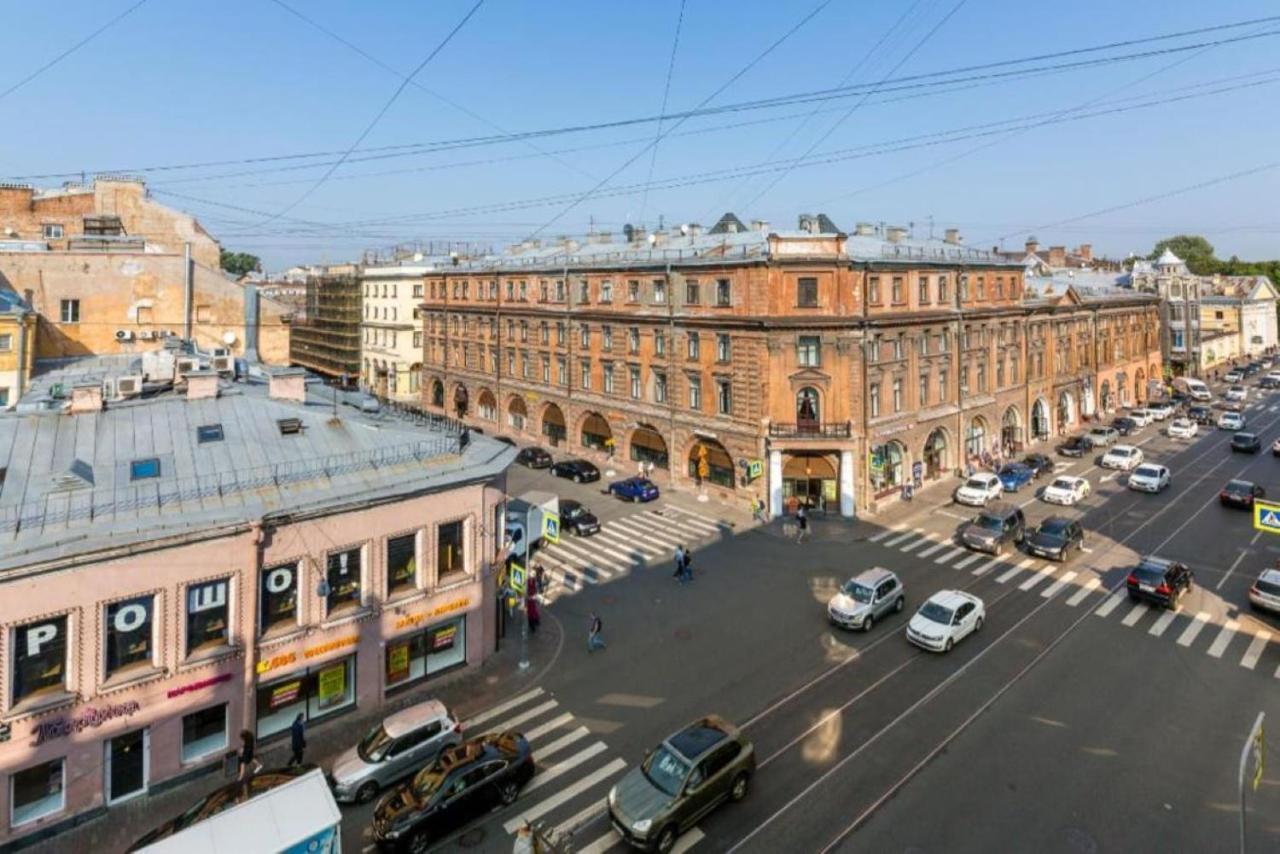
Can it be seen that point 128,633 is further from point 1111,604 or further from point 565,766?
point 1111,604

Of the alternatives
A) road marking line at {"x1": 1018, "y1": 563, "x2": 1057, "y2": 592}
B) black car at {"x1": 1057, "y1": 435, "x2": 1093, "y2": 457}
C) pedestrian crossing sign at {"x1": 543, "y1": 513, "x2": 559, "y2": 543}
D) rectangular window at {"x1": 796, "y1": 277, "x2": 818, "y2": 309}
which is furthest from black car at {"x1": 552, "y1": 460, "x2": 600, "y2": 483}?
black car at {"x1": 1057, "y1": 435, "x2": 1093, "y2": 457}

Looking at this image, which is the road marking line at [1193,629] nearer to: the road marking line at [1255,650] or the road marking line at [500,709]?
the road marking line at [1255,650]

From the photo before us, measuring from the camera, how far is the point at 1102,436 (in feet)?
177

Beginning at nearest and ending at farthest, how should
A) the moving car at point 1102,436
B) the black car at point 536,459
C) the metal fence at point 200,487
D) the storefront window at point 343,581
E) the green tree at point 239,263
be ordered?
the metal fence at point 200,487 → the storefront window at point 343,581 → the black car at point 536,459 → the moving car at point 1102,436 → the green tree at point 239,263

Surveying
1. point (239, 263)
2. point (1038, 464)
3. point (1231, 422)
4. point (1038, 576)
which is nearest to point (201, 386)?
point (1038, 576)

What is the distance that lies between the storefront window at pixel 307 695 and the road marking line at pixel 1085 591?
80.5 feet

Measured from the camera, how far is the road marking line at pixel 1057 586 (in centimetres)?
2709

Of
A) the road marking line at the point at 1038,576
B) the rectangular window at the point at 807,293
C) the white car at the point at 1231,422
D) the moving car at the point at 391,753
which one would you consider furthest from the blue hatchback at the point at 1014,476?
the moving car at the point at 391,753

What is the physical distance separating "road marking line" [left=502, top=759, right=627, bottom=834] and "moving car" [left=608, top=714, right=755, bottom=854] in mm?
1499

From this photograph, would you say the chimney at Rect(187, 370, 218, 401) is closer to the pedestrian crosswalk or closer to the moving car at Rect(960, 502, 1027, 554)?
the pedestrian crosswalk

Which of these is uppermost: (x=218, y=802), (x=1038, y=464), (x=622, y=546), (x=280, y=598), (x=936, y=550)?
(x=1038, y=464)

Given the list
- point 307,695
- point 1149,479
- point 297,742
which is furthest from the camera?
point 1149,479

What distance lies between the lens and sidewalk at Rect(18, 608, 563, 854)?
1454cm

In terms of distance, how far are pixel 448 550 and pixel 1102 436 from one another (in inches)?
2070
